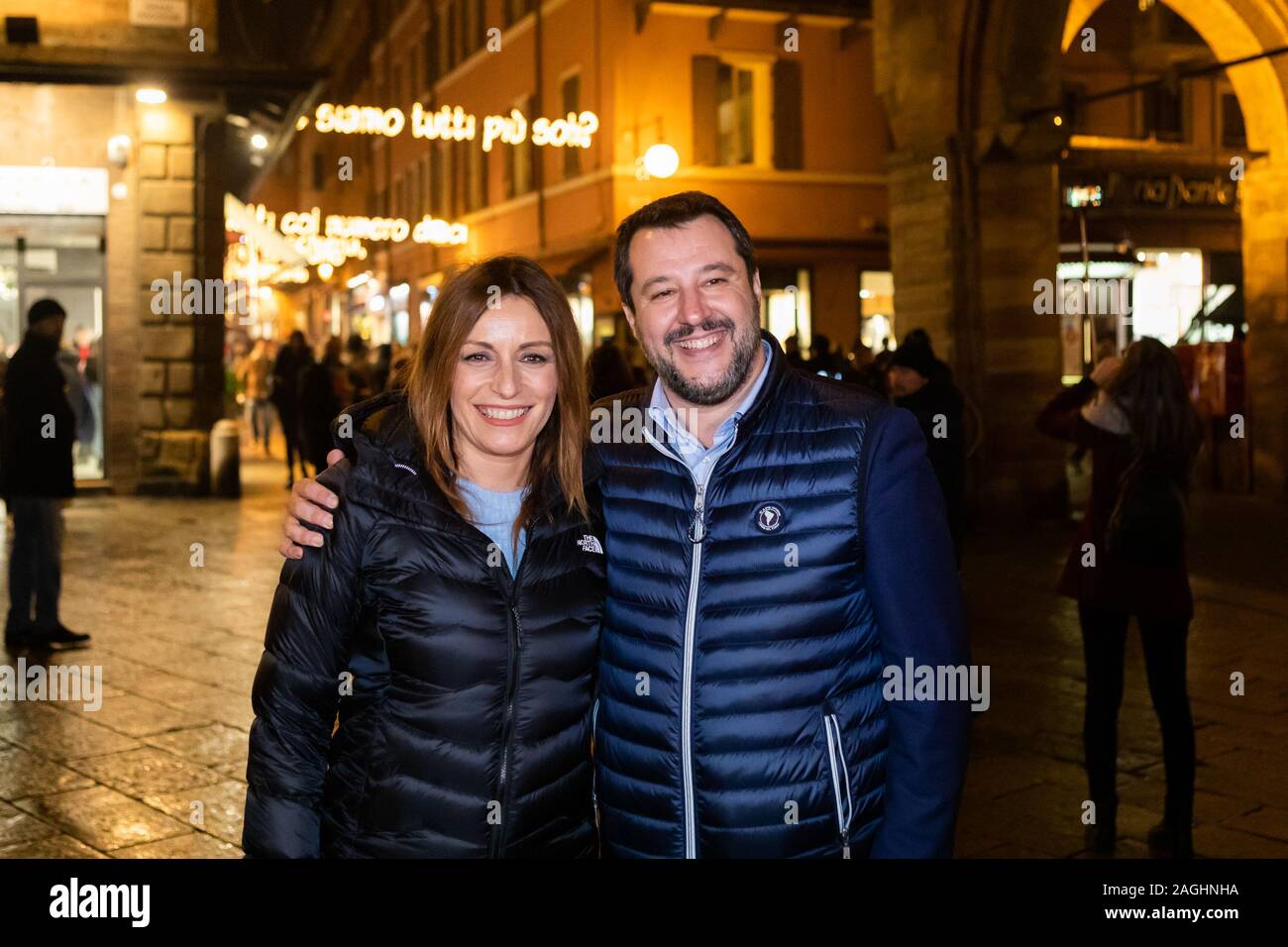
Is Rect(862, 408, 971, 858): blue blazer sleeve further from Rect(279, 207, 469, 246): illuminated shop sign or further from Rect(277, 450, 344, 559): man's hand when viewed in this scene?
Rect(279, 207, 469, 246): illuminated shop sign

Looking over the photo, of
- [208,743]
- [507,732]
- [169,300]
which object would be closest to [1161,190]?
[169,300]

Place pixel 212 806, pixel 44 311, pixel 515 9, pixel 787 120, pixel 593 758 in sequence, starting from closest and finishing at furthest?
pixel 593 758 < pixel 212 806 < pixel 44 311 < pixel 787 120 < pixel 515 9

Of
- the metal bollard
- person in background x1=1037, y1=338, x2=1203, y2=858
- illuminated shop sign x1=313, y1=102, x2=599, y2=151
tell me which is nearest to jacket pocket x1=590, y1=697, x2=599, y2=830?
person in background x1=1037, y1=338, x2=1203, y2=858

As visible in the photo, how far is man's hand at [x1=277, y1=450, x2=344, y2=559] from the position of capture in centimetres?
239

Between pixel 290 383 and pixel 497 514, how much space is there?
17.5 m

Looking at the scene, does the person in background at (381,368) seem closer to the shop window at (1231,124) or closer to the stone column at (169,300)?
the stone column at (169,300)

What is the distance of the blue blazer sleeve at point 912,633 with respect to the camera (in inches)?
91.4

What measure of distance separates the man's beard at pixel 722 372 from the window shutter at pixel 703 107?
2175 centimetres

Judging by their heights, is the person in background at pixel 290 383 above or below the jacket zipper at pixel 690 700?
above

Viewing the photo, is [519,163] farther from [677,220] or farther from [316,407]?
[677,220]

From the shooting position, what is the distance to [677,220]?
8.30ft

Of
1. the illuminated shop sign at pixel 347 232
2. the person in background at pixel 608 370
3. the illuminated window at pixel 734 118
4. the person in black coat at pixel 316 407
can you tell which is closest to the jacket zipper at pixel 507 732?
the person in background at pixel 608 370

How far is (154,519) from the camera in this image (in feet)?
47.9

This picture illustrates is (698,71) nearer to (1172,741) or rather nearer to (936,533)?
(1172,741)
